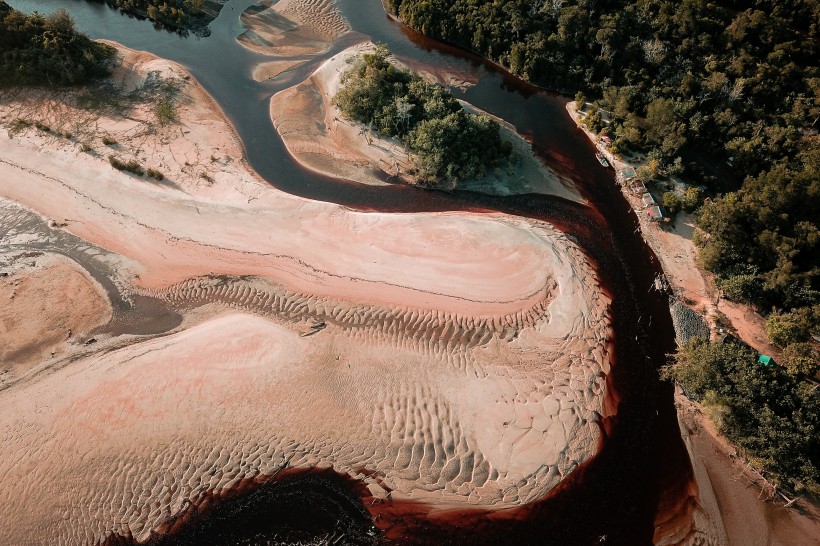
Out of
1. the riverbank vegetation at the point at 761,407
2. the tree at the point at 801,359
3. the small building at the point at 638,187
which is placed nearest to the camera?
the riverbank vegetation at the point at 761,407

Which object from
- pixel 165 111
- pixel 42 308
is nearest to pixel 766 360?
pixel 42 308

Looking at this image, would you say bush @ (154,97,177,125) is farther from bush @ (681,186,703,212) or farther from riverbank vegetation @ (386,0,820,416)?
bush @ (681,186,703,212)

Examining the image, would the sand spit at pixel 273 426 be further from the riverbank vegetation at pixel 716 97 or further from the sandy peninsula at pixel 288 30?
the sandy peninsula at pixel 288 30

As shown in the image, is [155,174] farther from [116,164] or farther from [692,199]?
[692,199]

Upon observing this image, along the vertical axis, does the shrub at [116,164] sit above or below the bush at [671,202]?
below

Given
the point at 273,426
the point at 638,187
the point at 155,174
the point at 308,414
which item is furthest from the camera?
the point at 155,174

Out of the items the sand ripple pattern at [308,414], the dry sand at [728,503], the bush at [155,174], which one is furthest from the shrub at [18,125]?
the dry sand at [728,503]

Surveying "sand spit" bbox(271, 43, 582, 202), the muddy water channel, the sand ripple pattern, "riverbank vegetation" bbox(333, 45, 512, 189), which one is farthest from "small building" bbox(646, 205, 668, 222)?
"riverbank vegetation" bbox(333, 45, 512, 189)
